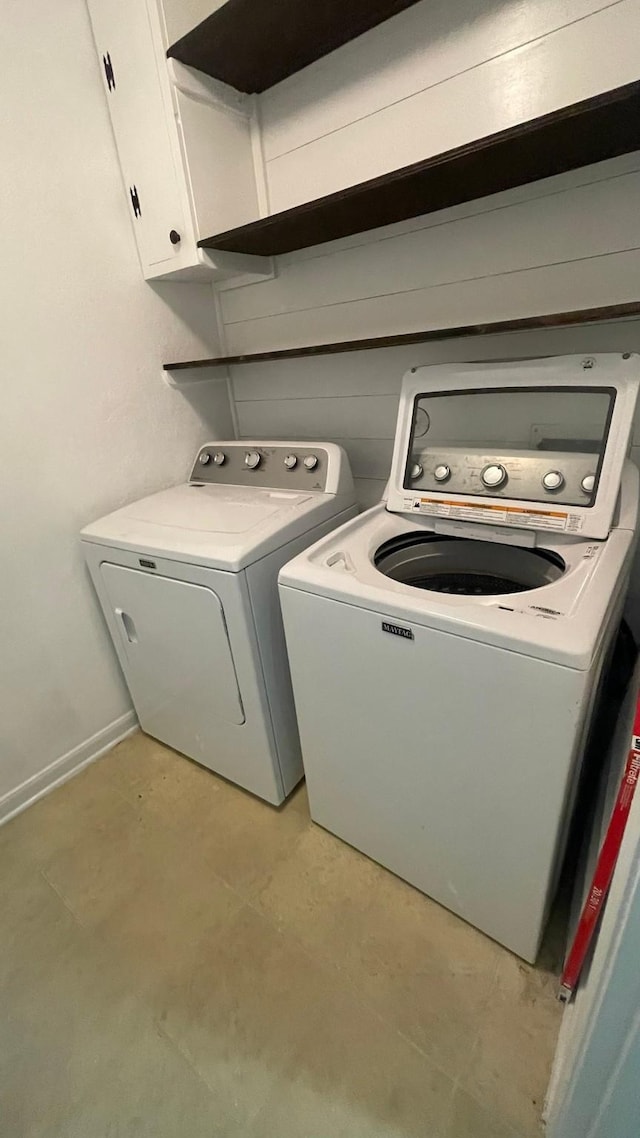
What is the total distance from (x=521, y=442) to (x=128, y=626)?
141 centimetres

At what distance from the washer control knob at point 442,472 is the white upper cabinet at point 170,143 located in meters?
1.01

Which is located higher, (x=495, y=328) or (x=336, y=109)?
(x=336, y=109)

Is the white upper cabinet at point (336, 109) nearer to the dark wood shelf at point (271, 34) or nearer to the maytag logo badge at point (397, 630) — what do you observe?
the dark wood shelf at point (271, 34)

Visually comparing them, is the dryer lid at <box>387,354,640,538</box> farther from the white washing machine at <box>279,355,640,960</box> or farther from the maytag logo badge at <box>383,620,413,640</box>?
the maytag logo badge at <box>383,620,413,640</box>

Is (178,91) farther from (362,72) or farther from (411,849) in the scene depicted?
(411,849)

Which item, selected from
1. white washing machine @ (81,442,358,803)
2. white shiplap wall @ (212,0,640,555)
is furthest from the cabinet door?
white washing machine @ (81,442,358,803)

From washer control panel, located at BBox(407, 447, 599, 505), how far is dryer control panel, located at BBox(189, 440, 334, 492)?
0.37 meters

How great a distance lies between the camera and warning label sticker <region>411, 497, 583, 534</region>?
3.56 feet

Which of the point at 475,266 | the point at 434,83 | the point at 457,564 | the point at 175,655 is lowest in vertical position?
the point at 175,655

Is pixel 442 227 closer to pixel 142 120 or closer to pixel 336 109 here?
pixel 336 109

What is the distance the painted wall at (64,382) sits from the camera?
1.35m

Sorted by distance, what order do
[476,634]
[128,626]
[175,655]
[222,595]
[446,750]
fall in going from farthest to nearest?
[128,626] < [175,655] < [222,595] < [446,750] < [476,634]

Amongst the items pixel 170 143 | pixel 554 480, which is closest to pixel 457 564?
pixel 554 480

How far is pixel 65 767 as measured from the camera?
1.77m
